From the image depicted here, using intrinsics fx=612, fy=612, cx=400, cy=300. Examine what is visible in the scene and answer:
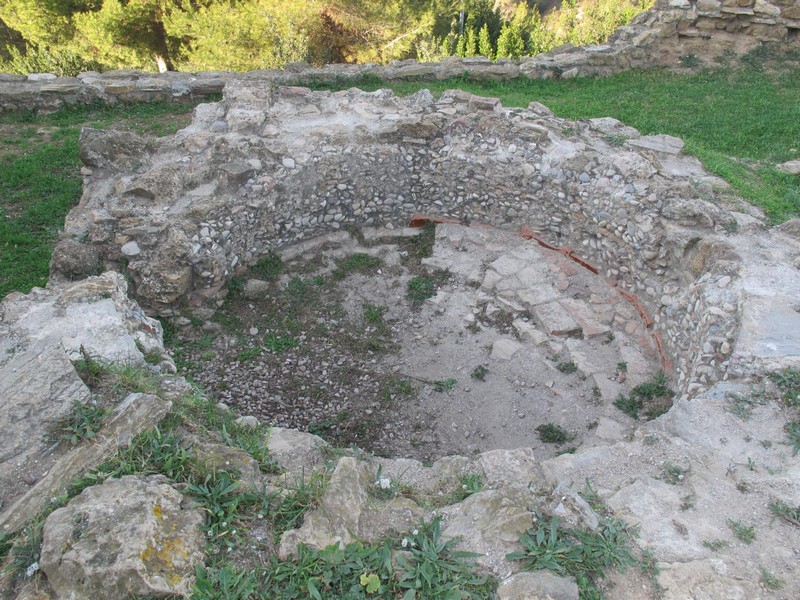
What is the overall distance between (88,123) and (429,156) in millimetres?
5873

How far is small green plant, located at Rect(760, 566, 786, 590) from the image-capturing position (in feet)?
10.7

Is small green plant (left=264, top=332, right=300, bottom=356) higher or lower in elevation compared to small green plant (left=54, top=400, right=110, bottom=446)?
lower

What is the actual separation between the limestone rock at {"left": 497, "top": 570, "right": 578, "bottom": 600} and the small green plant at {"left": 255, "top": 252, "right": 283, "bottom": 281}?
504 centimetres

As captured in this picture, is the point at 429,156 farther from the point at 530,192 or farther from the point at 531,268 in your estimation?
the point at 531,268

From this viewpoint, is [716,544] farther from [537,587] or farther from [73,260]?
[73,260]

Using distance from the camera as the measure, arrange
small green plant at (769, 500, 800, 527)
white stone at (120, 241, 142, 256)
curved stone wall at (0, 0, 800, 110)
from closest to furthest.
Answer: small green plant at (769, 500, 800, 527) < white stone at (120, 241, 142, 256) < curved stone wall at (0, 0, 800, 110)

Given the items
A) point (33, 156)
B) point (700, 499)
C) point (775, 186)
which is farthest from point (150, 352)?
point (775, 186)

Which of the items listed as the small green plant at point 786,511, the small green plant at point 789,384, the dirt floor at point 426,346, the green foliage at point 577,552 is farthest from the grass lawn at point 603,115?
the green foliage at point 577,552

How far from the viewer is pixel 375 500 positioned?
3707mm

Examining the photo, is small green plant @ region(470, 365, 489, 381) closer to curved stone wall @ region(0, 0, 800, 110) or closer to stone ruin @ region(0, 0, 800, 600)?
stone ruin @ region(0, 0, 800, 600)

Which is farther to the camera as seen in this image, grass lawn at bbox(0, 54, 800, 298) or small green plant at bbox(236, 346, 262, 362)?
grass lawn at bbox(0, 54, 800, 298)

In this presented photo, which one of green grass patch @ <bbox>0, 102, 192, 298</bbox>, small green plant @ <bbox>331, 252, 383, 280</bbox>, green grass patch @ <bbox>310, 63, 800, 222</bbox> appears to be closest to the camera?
green grass patch @ <bbox>0, 102, 192, 298</bbox>

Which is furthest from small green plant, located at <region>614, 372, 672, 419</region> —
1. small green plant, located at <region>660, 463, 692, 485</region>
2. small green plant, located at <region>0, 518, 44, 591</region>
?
small green plant, located at <region>0, 518, 44, 591</region>

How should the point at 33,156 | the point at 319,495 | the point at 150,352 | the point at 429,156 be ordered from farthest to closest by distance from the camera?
1. the point at 33,156
2. the point at 429,156
3. the point at 150,352
4. the point at 319,495
